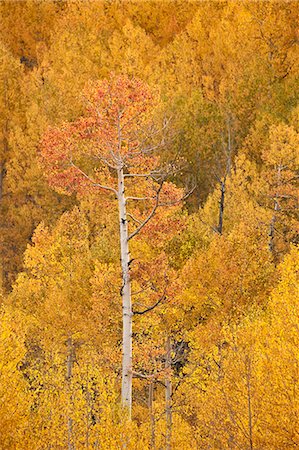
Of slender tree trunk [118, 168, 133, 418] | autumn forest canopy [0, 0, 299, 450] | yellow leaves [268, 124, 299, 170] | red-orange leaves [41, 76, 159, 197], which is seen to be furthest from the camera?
yellow leaves [268, 124, 299, 170]

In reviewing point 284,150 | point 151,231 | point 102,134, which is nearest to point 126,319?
point 151,231

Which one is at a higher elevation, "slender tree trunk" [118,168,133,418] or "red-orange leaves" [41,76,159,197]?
"red-orange leaves" [41,76,159,197]

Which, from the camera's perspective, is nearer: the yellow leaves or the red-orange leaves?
the red-orange leaves

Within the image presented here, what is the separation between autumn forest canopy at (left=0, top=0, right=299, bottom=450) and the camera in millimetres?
14523

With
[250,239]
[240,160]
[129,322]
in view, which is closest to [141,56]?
[240,160]

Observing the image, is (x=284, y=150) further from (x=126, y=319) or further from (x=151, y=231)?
(x=126, y=319)

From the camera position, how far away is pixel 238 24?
51.5 m

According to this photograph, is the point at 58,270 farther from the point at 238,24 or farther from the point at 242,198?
the point at 238,24

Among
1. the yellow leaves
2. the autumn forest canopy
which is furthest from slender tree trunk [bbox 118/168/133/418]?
the yellow leaves

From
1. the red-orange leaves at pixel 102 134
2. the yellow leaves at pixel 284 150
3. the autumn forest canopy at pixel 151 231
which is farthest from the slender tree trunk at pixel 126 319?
the yellow leaves at pixel 284 150

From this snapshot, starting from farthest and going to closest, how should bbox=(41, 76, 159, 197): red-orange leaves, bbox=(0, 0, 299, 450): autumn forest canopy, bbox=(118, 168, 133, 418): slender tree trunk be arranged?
bbox=(0, 0, 299, 450): autumn forest canopy, bbox=(41, 76, 159, 197): red-orange leaves, bbox=(118, 168, 133, 418): slender tree trunk

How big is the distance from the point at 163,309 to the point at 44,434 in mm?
6738

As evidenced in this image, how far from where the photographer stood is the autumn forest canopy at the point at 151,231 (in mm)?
14523

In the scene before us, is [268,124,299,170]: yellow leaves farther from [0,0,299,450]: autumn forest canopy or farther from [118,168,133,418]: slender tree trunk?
[118,168,133,418]: slender tree trunk
